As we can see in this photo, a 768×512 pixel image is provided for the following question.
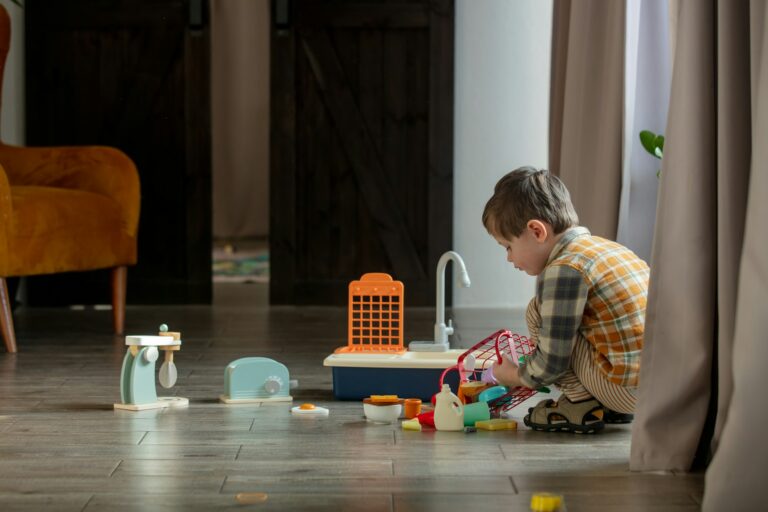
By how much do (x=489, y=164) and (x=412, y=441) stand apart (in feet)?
9.22

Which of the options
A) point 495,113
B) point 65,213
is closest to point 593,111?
point 65,213

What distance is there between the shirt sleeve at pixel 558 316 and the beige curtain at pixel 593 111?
29.6 inches

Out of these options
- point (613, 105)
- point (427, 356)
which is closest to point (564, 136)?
point (613, 105)

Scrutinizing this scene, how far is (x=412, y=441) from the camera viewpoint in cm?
195

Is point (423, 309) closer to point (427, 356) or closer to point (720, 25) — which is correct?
point (427, 356)

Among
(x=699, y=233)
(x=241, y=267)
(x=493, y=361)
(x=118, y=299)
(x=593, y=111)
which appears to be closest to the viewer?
(x=699, y=233)

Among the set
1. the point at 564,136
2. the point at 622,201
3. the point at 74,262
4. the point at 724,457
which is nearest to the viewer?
the point at 724,457

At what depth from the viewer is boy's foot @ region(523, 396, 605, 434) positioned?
2049 millimetres

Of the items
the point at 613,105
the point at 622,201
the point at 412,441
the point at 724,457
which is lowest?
the point at 412,441

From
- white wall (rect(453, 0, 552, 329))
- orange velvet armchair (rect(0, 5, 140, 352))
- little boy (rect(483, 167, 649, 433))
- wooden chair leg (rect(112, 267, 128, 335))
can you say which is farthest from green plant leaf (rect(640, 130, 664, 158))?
white wall (rect(453, 0, 552, 329))

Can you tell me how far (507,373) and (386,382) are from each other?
416 mm

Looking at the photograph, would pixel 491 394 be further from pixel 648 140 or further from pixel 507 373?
pixel 648 140

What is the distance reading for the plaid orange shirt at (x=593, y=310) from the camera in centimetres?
195

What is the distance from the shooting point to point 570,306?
195 centimetres
